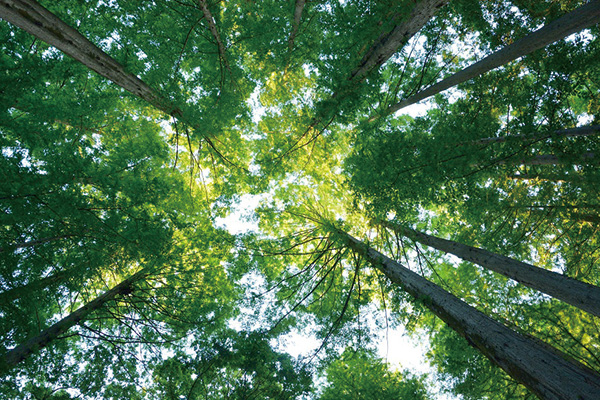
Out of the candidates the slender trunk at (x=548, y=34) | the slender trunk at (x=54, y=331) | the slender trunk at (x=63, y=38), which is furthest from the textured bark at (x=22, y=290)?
the slender trunk at (x=548, y=34)

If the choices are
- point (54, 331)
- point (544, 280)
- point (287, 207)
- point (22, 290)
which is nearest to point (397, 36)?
point (544, 280)

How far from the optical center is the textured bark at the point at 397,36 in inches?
144

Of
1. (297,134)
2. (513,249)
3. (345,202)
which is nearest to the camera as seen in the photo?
(513,249)

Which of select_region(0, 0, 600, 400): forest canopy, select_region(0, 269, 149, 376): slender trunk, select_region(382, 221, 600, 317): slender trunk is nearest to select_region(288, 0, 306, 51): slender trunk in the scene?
select_region(0, 0, 600, 400): forest canopy

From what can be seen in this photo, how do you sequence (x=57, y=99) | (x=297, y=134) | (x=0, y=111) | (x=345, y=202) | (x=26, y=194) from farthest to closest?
(x=345, y=202) → (x=297, y=134) → (x=57, y=99) → (x=0, y=111) → (x=26, y=194)

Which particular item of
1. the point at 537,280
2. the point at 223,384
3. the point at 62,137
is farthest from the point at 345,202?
the point at 62,137

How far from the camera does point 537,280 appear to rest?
3.60m

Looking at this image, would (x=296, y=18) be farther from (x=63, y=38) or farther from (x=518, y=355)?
(x=518, y=355)

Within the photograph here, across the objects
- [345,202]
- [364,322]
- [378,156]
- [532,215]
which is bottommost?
[364,322]

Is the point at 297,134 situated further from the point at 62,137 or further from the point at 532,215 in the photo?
the point at 532,215

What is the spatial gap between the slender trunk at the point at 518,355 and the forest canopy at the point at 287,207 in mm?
23

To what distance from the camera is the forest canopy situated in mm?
3652

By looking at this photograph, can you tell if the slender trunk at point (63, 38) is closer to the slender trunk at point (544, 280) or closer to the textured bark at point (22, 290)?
the textured bark at point (22, 290)

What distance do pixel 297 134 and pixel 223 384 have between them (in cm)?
566
